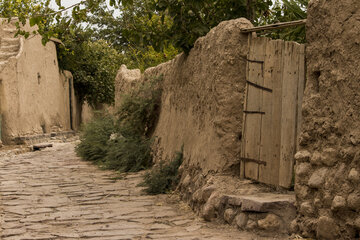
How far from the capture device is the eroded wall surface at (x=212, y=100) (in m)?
5.45

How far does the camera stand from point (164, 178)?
675 centimetres

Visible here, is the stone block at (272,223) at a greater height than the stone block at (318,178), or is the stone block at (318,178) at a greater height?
the stone block at (318,178)

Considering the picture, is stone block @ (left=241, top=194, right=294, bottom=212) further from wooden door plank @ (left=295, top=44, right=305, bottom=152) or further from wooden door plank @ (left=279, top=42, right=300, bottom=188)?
wooden door plank @ (left=295, top=44, right=305, bottom=152)

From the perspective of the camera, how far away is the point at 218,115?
5.54 m

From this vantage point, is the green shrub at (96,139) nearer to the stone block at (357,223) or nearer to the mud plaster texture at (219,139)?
the mud plaster texture at (219,139)

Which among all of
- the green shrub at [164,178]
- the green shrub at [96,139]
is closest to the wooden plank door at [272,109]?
the green shrub at [164,178]

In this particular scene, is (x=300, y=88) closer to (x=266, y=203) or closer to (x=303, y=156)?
(x=303, y=156)

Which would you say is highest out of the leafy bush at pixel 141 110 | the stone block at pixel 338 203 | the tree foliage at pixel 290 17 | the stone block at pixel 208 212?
the tree foliage at pixel 290 17

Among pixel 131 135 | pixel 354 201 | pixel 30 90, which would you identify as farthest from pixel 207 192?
pixel 30 90

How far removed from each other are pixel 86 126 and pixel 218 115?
6.47m

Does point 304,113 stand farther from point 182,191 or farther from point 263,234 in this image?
point 182,191

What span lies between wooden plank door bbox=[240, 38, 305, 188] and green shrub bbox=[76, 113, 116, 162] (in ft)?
16.5

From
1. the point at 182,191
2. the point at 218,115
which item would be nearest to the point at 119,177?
the point at 182,191

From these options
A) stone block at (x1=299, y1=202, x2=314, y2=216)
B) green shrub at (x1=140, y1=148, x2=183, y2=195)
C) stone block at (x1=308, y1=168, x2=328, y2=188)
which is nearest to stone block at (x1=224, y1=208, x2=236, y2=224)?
stone block at (x1=299, y1=202, x2=314, y2=216)
